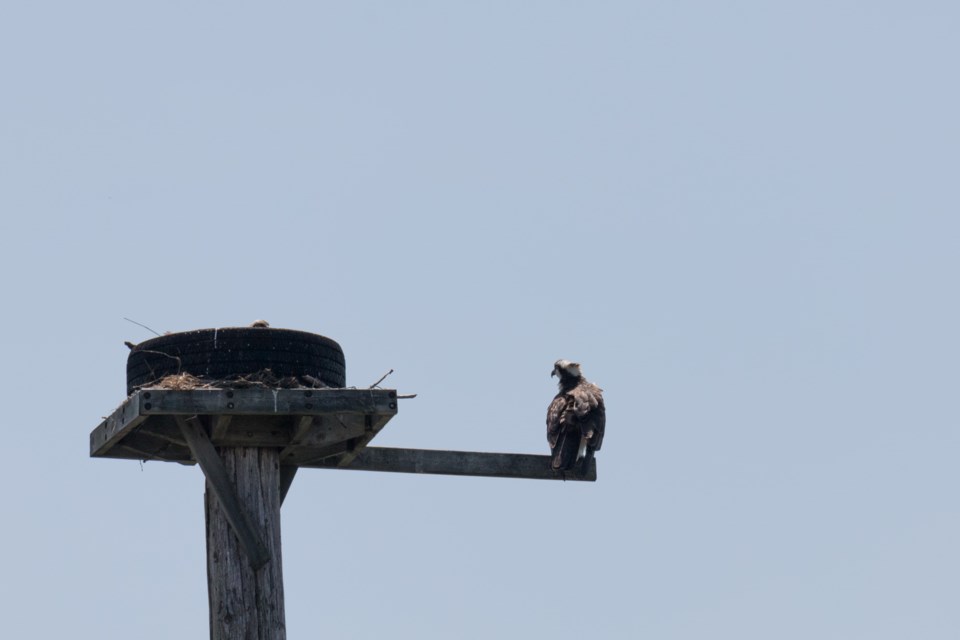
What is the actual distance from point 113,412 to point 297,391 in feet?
3.44

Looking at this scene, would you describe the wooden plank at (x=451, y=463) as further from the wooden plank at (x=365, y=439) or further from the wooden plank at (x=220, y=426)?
the wooden plank at (x=220, y=426)

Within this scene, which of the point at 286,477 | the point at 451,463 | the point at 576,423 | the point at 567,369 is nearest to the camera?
the point at 286,477

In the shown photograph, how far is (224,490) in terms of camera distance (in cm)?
754

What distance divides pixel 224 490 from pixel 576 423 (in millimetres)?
4818

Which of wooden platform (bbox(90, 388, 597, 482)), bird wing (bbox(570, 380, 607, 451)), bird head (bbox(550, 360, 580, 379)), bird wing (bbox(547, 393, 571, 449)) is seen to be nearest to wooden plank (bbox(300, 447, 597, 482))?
wooden platform (bbox(90, 388, 597, 482))

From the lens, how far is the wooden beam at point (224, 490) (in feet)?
24.5

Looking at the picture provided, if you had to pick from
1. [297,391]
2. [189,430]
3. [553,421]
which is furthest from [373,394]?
[553,421]

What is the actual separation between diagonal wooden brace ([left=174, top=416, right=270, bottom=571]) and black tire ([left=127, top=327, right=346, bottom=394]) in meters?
0.41

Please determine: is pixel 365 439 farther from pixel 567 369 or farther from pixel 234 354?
pixel 567 369

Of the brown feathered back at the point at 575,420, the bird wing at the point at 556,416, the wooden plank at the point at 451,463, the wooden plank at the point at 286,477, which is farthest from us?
the bird wing at the point at 556,416

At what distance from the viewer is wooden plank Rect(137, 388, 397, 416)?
7.29m

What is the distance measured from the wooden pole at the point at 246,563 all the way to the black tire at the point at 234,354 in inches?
18.0

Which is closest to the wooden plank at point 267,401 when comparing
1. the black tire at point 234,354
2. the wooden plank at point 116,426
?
the wooden plank at point 116,426

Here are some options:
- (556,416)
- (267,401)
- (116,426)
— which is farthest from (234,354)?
(556,416)
